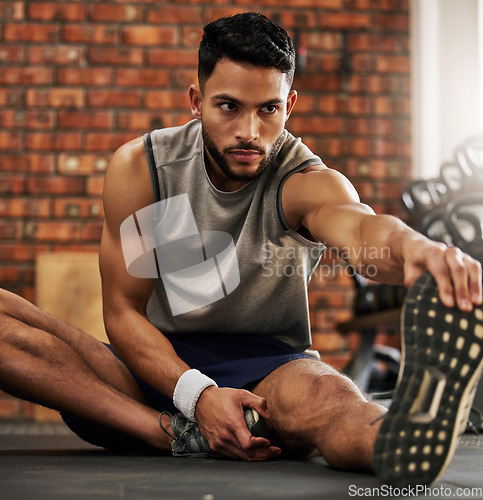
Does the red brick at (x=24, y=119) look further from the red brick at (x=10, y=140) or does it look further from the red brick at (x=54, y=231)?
the red brick at (x=54, y=231)

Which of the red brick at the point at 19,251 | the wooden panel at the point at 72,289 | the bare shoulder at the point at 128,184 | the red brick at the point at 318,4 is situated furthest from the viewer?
the red brick at the point at 318,4

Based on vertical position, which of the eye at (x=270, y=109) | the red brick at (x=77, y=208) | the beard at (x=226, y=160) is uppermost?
the eye at (x=270, y=109)

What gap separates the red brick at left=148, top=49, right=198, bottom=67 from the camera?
3424 millimetres

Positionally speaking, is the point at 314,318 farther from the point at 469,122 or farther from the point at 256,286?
the point at 256,286

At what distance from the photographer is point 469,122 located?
354 cm

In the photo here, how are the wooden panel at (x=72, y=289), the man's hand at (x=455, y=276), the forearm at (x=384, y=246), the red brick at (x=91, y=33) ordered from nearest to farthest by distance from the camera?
1. the man's hand at (x=455, y=276)
2. the forearm at (x=384, y=246)
3. the wooden panel at (x=72, y=289)
4. the red brick at (x=91, y=33)

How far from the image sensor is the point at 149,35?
3430mm

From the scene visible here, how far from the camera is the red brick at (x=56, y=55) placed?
11.1 ft

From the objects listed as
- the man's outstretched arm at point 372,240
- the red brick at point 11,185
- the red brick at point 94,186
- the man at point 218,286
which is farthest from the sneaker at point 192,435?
the red brick at point 11,185

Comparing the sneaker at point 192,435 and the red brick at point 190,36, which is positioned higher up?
the red brick at point 190,36

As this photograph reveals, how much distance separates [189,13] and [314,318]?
1587 millimetres

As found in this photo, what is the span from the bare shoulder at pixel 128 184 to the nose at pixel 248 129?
265mm

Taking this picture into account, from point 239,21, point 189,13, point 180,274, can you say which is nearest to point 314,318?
point 189,13

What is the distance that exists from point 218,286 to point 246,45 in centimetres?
52
